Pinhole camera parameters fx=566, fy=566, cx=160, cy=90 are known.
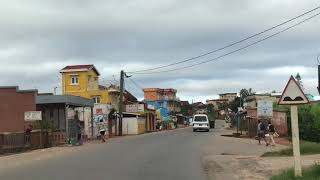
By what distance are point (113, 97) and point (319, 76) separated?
213ft

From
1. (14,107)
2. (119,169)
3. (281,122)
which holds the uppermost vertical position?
(14,107)

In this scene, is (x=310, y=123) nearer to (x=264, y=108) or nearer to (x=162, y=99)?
(x=264, y=108)

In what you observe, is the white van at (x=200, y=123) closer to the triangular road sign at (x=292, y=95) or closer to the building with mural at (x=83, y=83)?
the building with mural at (x=83, y=83)

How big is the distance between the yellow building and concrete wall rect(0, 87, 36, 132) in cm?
3519

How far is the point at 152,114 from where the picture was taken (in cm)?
9638

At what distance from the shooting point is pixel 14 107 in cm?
3903

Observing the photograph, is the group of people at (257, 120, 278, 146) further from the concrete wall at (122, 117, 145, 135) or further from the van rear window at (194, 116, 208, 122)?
the concrete wall at (122, 117, 145, 135)

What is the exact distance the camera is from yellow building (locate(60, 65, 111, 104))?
248 ft

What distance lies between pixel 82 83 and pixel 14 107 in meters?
37.7

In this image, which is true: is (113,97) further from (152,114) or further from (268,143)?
(268,143)

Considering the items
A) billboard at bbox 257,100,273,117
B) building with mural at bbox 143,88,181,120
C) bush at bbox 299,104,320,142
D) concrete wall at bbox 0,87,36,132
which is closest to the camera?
concrete wall at bbox 0,87,36,132

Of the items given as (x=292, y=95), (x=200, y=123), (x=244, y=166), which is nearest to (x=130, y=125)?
(x=200, y=123)

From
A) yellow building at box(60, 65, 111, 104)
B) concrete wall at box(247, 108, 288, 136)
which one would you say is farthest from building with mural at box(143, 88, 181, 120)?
concrete wall at box(247, 108, 288, 136)

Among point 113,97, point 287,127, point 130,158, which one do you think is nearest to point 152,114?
point 113,97
